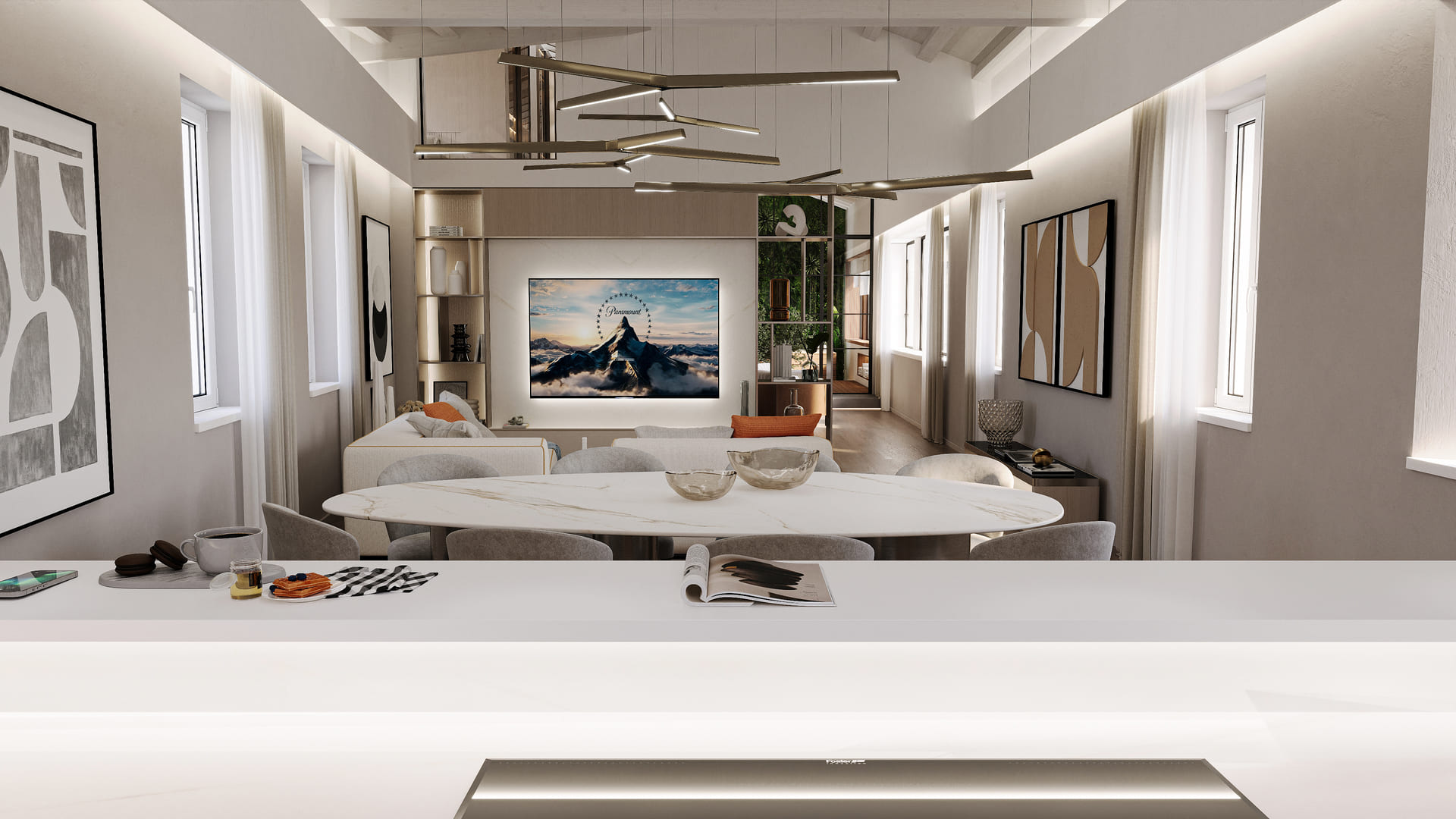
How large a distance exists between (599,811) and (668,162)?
7.90 meters

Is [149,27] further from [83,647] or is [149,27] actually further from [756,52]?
[756,52]

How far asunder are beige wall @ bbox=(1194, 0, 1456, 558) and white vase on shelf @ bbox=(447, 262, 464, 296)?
6.20 metres

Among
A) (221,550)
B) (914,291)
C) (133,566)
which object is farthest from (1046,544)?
(914,291)

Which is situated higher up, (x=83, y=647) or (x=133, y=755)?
(x=83, y=647)

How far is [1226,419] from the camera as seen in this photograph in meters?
4.46

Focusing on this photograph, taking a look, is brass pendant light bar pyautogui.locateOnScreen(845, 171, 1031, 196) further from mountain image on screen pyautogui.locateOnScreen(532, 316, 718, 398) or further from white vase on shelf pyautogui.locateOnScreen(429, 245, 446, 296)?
white vase on shelf pyautogui.locateOnScreen(429, 245, 446, 296)

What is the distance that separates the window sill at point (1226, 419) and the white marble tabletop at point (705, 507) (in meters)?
1.69

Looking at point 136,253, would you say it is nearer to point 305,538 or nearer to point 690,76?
point 305,538

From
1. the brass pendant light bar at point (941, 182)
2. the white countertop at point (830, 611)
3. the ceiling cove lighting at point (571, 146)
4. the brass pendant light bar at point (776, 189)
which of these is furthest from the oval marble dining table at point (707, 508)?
the brass pendant light bar at point (776, 189)

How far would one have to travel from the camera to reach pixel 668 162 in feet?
28.2

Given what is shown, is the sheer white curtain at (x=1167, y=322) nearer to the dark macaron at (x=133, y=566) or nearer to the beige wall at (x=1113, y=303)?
the beige wall at (x=1113, y=303)

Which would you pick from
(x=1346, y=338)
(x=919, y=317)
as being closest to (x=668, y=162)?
(x=919, y=317)

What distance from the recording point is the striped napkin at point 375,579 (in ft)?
5.06

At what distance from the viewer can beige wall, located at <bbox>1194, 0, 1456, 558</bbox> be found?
321cm
